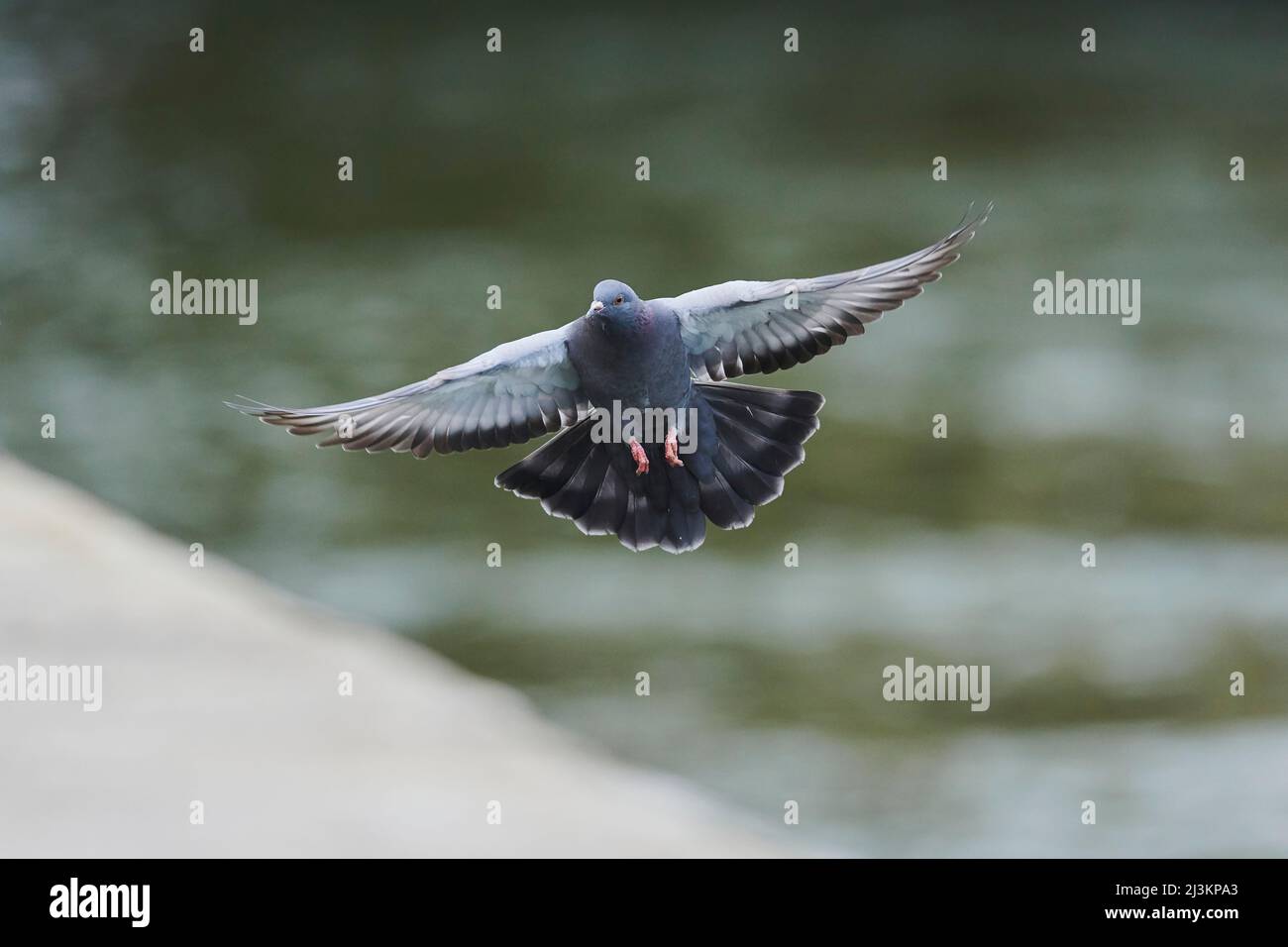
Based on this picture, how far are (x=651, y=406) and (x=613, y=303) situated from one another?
43 centimetres

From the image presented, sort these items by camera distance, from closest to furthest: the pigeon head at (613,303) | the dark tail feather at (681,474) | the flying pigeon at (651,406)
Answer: the pigeon head at (613,303) → the flying pigeon at (651,406) → the dark tail feather at (681,474)

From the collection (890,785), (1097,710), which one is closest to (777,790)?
(890,785)

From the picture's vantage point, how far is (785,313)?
4.74m

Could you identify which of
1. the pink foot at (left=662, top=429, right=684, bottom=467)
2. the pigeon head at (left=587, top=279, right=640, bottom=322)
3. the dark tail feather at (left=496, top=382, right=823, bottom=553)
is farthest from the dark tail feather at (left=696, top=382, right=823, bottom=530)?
the pigeon head at (left=587, top=279, right=640, bottom=322)

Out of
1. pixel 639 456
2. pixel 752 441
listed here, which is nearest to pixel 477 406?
pixel 639 456

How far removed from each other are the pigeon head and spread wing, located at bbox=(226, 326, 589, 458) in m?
0.26

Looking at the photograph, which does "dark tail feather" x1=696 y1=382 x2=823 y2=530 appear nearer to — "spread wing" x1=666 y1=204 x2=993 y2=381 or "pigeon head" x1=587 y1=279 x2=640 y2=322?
"spread wing" x1=666 y1=204 x2=993 y2=381

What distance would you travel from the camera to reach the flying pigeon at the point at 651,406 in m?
4.58

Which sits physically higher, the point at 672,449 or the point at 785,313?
the point at 785,313

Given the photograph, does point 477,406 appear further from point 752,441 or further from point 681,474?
point 752,441

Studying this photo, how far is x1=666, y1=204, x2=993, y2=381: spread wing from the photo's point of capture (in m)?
4.49

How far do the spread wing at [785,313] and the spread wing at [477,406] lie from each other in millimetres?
436

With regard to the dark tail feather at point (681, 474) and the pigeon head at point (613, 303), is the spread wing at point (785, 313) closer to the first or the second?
the dark tail feather at point (681, 474)

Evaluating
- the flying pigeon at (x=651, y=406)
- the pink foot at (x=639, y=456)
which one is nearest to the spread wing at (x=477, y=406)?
the flying pigeon at (x=651, y=406)
